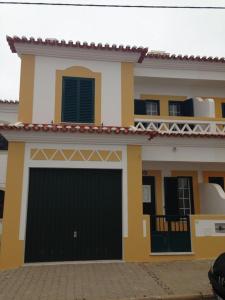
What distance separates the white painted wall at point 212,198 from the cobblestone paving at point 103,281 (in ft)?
8.79

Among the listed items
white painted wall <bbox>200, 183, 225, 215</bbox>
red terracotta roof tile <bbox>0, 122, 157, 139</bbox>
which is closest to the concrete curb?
red terracotta roof tile <bbox>0, 122, 157, 139</bbox>

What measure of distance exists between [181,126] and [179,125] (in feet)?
0.31

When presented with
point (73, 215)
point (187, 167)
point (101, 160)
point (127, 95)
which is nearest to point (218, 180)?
point (187, 167)

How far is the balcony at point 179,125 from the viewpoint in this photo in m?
11.2

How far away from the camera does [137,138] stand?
970 centimetres

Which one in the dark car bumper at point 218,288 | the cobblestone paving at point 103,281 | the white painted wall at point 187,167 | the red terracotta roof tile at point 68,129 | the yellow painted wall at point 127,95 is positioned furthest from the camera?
the white painted wall at point 187,167

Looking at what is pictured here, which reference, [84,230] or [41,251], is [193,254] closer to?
[84,230]

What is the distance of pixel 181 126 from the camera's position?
12.0 m

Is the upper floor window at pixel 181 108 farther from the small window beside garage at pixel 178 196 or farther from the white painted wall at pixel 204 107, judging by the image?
the small window beside garage at pixel 178 196

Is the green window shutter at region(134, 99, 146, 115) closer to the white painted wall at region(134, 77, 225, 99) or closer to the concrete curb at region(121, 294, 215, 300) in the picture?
the white painted wall at region(134, 77, 225, 99)

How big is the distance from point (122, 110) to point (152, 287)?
5896mm

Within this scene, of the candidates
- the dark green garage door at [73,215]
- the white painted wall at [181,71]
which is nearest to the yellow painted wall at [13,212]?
the dark green garage door at [73,215]

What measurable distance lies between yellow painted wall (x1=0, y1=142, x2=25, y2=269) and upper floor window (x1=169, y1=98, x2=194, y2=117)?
264 inches

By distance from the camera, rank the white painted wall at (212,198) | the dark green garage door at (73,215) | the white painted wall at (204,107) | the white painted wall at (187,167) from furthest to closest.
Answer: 1. the white painted wall at (187,167)
2. the white painted wall at (204,107)
3. the white painted wall at (212,198)
4. the dark green garage door at (73,215)
